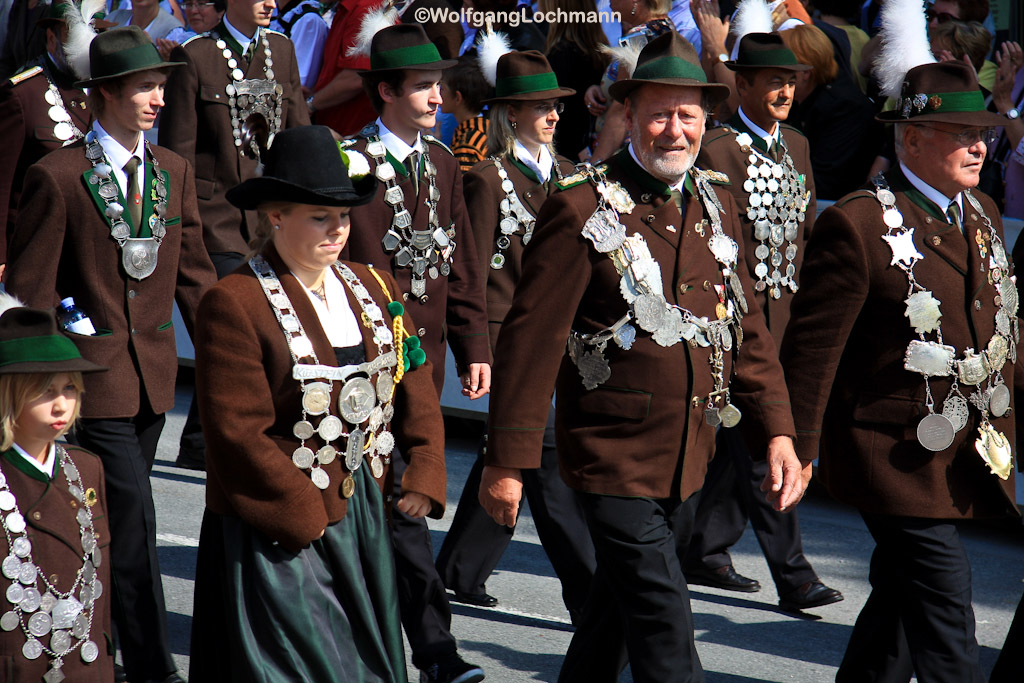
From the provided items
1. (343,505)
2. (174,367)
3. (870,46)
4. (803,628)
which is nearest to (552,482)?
(803,628)

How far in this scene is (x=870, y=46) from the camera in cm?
851

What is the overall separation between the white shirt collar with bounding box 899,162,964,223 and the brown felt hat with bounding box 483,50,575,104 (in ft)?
7.10

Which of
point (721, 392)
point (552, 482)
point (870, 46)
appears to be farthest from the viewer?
point (870, 46)

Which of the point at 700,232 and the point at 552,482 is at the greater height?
the point at 700,232

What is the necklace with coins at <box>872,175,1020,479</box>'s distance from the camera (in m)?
4.52

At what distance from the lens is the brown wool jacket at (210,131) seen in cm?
756

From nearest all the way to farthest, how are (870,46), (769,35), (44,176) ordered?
(44,176) → (769,35) → (870,46)

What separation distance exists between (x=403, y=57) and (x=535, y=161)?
95 centimetres

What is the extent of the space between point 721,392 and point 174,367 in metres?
2.20

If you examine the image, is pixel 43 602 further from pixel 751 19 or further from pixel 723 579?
pixel 751 19

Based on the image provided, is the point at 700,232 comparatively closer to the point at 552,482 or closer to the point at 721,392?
the point at 721,392

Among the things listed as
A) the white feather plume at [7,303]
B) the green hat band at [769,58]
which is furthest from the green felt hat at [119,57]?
the green hat band at [769,58]

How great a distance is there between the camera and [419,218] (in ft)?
18.8

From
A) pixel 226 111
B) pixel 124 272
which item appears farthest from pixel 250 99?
pixel 124 272
